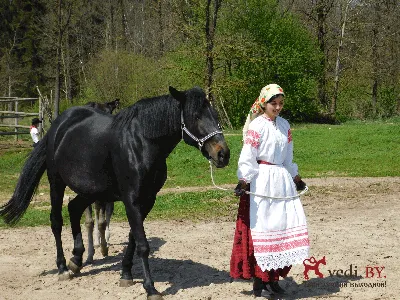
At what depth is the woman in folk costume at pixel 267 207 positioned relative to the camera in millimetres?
5070

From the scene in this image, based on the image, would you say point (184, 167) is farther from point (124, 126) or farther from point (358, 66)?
point (358, 66)

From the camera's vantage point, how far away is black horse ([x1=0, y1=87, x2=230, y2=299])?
5.24 metres

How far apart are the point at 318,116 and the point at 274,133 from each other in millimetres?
33171

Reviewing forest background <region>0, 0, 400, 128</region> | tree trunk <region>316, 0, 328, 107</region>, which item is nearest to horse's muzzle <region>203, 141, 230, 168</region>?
forest background <region>0, 0, 400, 128</region>

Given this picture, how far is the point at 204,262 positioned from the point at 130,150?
1.98 metres

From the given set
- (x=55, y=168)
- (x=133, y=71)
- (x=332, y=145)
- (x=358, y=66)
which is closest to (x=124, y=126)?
(x=55, y=168)

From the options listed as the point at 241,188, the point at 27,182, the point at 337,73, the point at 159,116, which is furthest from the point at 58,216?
the point at 337,73

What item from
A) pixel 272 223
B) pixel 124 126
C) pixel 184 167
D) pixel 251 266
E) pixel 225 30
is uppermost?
pixel 225 30

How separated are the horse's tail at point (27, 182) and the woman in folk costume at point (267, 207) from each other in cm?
287

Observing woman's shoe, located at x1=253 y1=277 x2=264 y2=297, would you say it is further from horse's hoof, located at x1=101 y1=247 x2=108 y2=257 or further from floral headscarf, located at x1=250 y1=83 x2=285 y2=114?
horse's hoof, located at x1=101 y1=247 x2=108 y2=257

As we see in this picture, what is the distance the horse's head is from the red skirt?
→ 1.85 ft

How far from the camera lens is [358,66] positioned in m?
38.8

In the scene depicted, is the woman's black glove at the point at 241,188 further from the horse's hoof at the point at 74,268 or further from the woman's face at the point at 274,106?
the horse's hoof at the point at 74,268

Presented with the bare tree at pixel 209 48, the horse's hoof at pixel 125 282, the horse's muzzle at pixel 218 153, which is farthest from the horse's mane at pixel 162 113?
the bare tree at pixel 209 48
